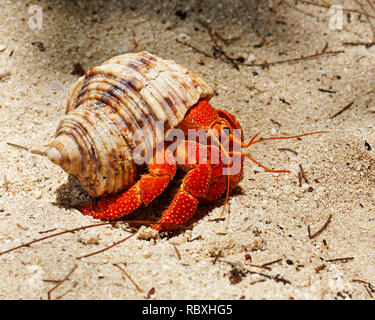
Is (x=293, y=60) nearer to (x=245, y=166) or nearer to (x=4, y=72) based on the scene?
(x=245, y=166)

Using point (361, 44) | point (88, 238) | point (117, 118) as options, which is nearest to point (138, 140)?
point (117, 118)

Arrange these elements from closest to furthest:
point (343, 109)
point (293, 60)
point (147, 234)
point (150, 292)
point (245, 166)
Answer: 1. point (150, 292)
2. point (147, 234)
3. point (245, 166)
4. point (343, 109)
5. point (293, 60)

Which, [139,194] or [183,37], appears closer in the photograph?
[139,194]

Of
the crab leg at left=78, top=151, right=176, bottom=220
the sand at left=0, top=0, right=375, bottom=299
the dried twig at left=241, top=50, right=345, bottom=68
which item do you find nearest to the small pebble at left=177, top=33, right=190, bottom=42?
the sand at left=0, top=0, right=375, bottom=299

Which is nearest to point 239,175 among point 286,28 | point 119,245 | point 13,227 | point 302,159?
point 302,159

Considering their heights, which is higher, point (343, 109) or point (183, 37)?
point (183, 37)

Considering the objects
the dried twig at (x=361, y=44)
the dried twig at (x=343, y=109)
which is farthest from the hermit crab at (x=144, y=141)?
the dried twig at (x=361, y=44)

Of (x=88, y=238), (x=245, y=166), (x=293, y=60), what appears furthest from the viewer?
(x=293, y=60)
